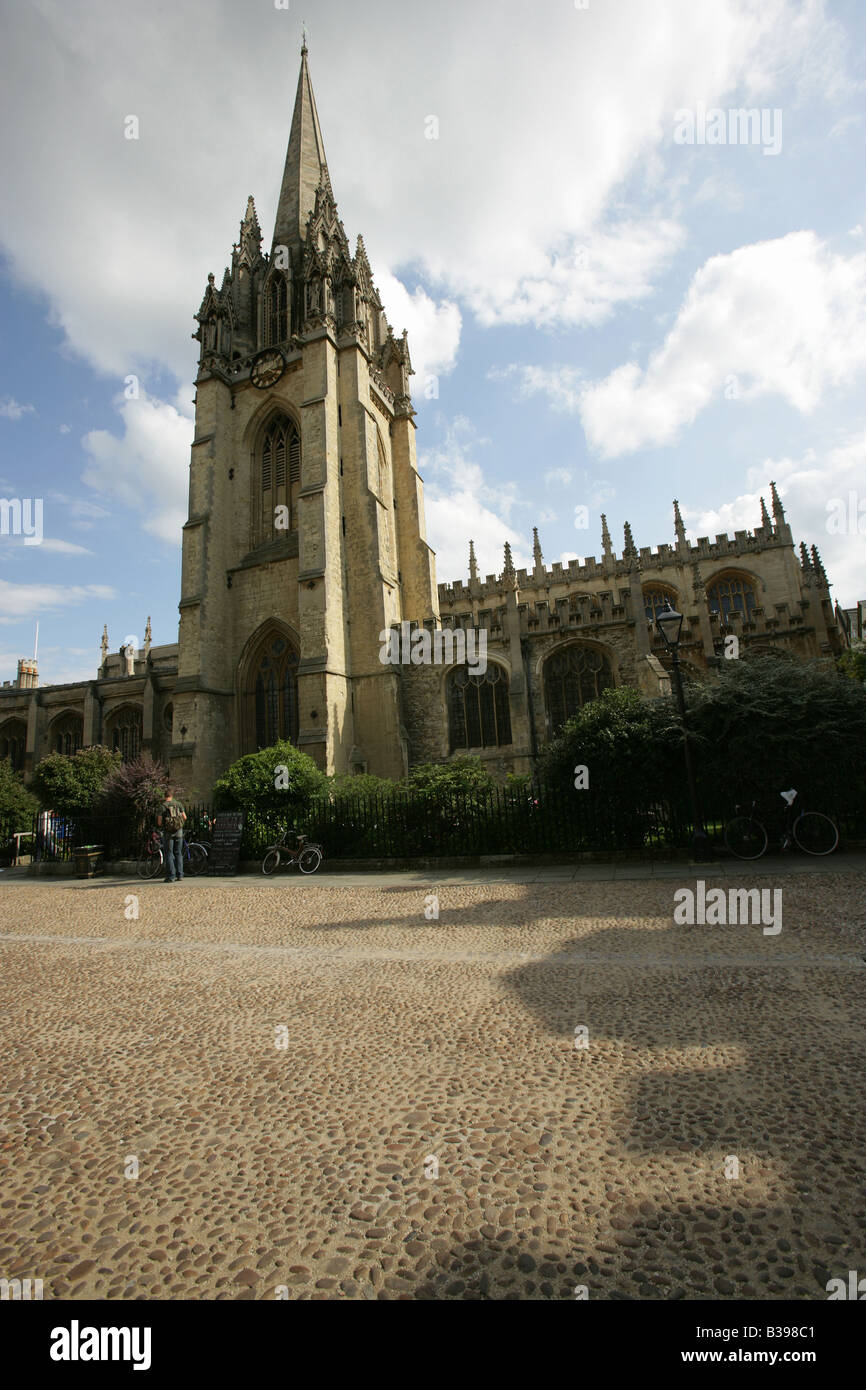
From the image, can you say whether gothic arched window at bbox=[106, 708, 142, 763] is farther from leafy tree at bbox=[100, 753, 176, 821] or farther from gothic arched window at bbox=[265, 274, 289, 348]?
gothic arched window at bbox=[265, 274, 289, 348]

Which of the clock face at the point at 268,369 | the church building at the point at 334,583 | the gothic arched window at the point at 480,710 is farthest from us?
the clock face at the point at 268,369

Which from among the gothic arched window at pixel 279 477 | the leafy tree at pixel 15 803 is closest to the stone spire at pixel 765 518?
the gothic arched window at pixel 279 477

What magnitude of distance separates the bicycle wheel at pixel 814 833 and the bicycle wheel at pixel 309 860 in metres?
8.48

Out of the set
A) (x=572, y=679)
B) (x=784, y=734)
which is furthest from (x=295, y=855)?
(x=572, y=679)

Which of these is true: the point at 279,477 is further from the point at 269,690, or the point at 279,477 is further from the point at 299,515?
the point at 269,690

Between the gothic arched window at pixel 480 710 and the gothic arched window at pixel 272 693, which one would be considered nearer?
the gothic arched window at pixel 480 710

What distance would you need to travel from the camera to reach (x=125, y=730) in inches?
1225

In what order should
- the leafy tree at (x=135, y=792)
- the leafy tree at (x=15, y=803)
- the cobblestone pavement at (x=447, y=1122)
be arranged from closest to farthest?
the cobblestone pavement at (x=447, y=1122), the leafy tree at (x=135, y=792), the leafy tree at (x=15, y=803)

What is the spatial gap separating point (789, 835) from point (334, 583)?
14.9 m

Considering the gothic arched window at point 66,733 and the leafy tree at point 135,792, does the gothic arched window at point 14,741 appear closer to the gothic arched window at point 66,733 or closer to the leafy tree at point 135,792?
the gothic arched window at point 66,733

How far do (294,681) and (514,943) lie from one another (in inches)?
678

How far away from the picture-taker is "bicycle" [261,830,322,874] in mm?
12086

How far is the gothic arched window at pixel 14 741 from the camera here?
33344 millimetres
